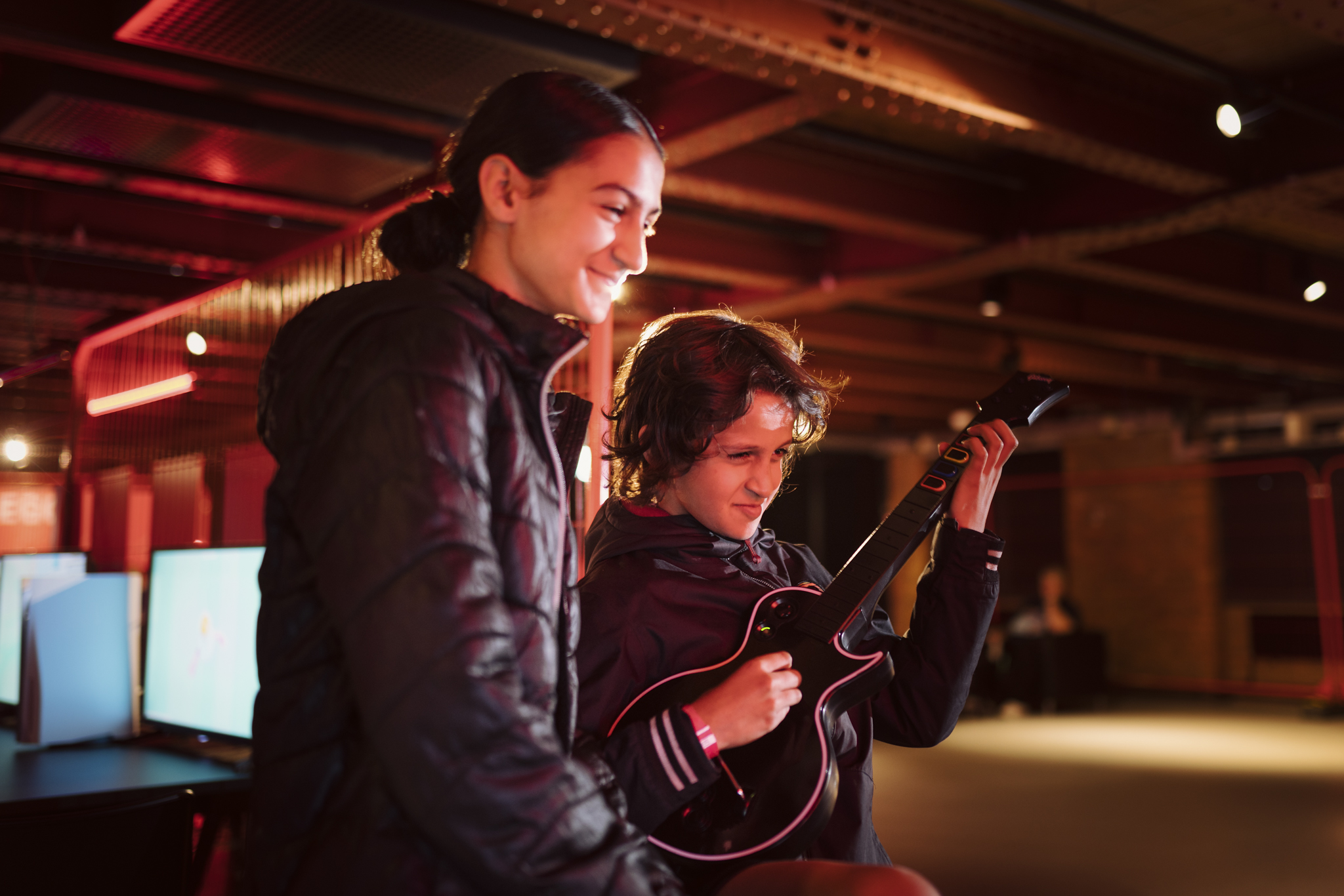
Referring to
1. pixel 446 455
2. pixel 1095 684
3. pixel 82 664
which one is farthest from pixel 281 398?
pixel 1095 684

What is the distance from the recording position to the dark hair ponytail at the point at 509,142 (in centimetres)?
100

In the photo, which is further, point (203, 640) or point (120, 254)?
point (120, 254)

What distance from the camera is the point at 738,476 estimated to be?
158cm

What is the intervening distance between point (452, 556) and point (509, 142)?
44cm

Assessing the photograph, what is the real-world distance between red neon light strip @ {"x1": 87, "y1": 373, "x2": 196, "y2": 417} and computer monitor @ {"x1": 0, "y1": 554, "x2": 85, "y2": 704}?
0.88 meters

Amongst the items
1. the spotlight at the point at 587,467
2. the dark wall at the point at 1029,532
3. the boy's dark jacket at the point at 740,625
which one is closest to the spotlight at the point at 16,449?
the spotlight at the point at 587,467

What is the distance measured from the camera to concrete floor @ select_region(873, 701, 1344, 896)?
156 inches

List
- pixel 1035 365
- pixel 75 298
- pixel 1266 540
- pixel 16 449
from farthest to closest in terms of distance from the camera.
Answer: pixel 1266 540 < pixel 1035 365 < pixel 16 449 < pixel 75 298

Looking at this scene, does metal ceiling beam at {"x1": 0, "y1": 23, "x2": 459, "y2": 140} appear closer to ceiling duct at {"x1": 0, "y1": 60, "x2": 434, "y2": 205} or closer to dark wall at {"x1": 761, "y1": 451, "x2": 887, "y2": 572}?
ceiling duct at {"x1": 0, "y1": 60, "x2": 434, "y2": 205}

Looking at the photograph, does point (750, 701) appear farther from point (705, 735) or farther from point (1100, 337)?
point (1100, 337)

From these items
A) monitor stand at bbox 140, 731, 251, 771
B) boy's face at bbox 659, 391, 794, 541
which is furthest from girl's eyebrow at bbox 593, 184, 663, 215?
monitor stand at bbox 140, 731, 251, 771

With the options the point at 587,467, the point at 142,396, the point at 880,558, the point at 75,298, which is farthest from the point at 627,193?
the point at 75,298

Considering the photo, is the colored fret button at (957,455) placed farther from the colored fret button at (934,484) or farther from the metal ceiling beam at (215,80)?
the metal ceiling beam at (215,80)

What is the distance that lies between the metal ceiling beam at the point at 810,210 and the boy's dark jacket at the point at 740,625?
2.78 m
